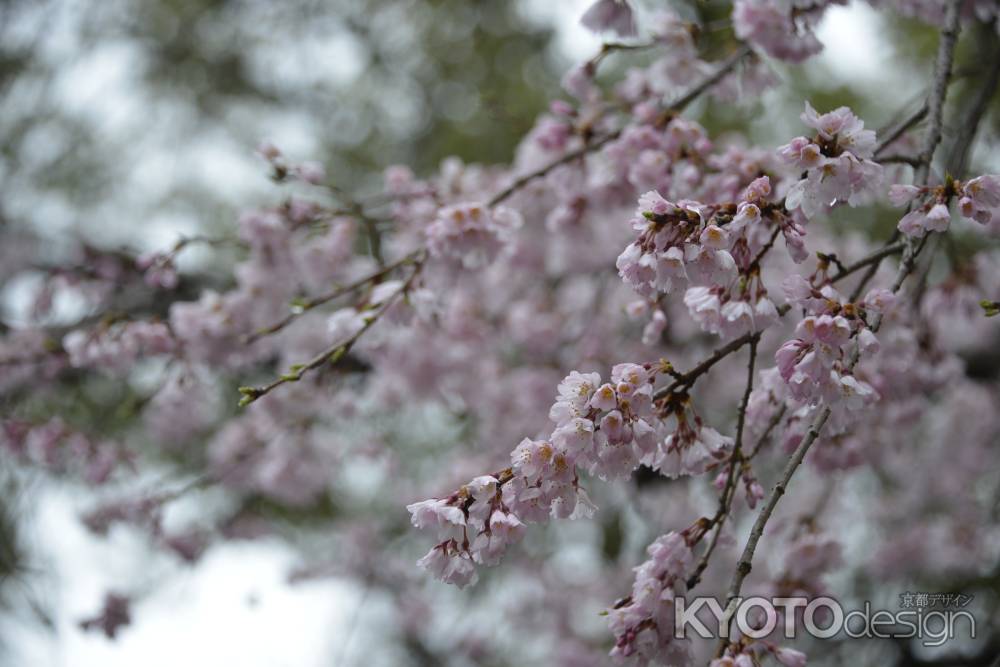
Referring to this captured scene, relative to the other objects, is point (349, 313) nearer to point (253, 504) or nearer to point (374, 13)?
point (253, 504)

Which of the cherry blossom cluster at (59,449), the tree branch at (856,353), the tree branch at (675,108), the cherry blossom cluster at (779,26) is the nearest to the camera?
the tree branch at (856,353)

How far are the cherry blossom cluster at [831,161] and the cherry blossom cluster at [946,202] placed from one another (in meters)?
0.09

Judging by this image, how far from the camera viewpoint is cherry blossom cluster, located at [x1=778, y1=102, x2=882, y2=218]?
129 cm

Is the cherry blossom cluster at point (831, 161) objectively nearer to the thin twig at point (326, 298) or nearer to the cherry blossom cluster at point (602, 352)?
the cherry blossom cluster at point (602, 352)

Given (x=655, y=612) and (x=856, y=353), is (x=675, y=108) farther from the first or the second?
(x=655, y=612)

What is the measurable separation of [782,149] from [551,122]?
108 cm

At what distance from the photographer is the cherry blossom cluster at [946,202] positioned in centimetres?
132

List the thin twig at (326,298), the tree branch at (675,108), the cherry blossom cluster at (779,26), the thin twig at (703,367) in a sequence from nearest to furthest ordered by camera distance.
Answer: the thin twig at (703,367), the thin twig at (326,298), the cherry blossom cluster at (779,26), the tree branch at (675,108)

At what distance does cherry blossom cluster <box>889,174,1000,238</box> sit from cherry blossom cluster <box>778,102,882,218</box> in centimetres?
9

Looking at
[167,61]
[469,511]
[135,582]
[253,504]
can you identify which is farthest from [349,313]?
[167,61]

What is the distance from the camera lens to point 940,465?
3738mm

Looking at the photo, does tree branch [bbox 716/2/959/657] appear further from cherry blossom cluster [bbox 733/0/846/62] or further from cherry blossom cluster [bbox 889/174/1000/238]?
cherry blossom cluster [bbox 733/0/846/62]

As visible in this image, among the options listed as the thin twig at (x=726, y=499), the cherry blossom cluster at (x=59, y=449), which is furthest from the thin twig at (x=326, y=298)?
the cherry blossom cluster at (x=59, y=449)

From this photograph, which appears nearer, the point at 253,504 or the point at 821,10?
the point at 821,10
